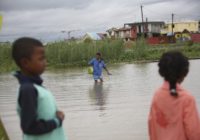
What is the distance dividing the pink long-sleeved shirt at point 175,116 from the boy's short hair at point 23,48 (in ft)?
3.31

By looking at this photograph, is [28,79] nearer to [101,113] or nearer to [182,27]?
[101,113]

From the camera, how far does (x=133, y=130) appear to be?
771 cm

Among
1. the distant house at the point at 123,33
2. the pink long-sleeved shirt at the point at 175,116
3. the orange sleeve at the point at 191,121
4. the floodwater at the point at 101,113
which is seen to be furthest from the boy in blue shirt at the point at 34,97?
the distant house at the point at 123,33

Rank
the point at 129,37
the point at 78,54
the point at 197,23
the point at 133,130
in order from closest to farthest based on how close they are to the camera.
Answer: the point at 133,130, the point at 78,54, the point at 129,37, the point at 197,23

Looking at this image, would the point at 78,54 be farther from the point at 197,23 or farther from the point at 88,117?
the point at 197,23

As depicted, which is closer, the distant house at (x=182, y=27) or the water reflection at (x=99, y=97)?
the water reflection at (x=99, y=97)

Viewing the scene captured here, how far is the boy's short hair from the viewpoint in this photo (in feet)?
10.2

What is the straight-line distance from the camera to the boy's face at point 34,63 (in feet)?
10.3

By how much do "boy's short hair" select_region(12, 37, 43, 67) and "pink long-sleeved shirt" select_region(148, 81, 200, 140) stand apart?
1.01 m

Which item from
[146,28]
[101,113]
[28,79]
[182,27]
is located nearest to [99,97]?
[101,113]

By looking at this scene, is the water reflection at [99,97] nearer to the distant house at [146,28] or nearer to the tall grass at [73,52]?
the tall grass at [73,52]

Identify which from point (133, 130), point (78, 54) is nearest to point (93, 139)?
point (133, 130)

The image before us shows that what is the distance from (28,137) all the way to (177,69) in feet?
3.86

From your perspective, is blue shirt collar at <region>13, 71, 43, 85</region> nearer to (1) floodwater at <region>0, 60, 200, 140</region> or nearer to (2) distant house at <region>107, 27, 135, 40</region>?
(1) floodwater at <region>0, 60, 200, 140</region>
